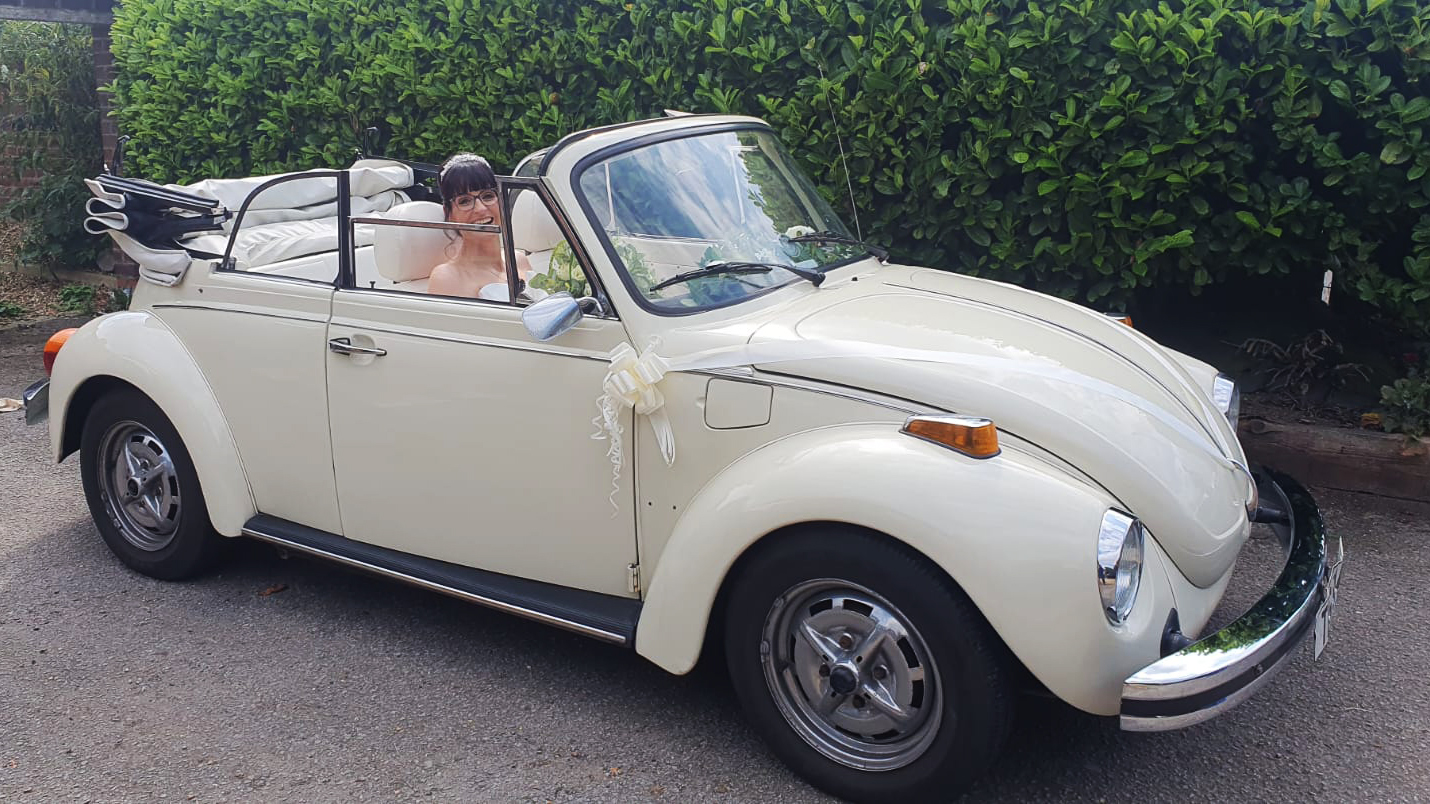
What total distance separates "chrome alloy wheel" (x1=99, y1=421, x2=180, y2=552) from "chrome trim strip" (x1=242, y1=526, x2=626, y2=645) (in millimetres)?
495

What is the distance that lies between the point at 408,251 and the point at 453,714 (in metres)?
1.61

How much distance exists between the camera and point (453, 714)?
369 centimetres

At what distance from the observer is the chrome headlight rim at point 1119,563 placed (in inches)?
109

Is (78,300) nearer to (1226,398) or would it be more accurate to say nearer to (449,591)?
(449,591)

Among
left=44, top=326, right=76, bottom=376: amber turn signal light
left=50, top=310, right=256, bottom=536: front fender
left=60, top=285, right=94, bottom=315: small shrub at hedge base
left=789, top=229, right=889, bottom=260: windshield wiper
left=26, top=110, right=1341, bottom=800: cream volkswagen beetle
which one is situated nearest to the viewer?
left=26, top=110, right=1341, bottom=800: cream volkswagen beetle

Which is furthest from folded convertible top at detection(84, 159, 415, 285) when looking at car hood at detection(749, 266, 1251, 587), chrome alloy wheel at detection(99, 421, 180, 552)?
car hood at detection(749, 266, 1251, 587)

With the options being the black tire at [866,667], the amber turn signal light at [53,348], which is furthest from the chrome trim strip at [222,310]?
the black tire at [866,667]

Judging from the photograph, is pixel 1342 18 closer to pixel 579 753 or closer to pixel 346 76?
pixel 579 753

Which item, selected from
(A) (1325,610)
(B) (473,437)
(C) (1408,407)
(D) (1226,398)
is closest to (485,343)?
(B) (473,437)

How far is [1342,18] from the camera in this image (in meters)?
5.26

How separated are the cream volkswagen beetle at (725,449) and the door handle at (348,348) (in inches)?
0.9

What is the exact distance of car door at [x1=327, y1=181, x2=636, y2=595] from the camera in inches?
139

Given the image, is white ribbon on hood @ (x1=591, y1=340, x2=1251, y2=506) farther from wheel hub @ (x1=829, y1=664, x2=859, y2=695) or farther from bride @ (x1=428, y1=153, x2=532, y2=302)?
wheel hub @ (x1=829, y1=664, x2=859, y2=695)

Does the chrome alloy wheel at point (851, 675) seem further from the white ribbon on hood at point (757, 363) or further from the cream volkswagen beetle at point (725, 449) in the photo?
the white ribbon on hood at point (757, 363)
